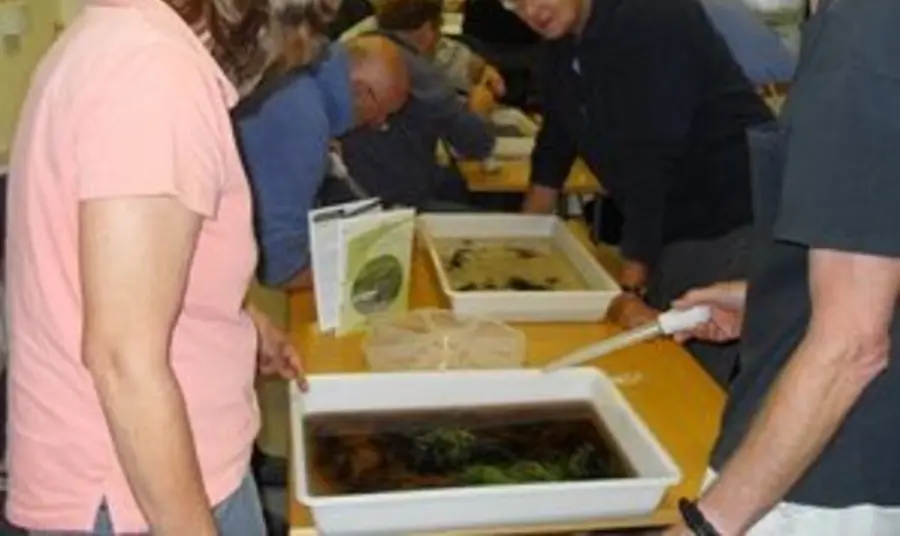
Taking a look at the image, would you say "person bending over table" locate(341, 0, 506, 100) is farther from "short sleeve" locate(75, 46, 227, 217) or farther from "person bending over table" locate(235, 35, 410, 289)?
"short sleeve" locate(75, 46, 227, 217)

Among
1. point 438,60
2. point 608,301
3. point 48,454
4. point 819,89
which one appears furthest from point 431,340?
point 438,60

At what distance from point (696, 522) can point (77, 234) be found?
607 mm

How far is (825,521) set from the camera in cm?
115

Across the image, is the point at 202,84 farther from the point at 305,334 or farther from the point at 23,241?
the point at 305,334

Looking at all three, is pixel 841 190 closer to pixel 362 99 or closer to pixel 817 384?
pixel 817 384

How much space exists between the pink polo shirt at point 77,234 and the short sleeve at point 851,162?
1.62ft

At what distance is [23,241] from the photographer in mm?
1045

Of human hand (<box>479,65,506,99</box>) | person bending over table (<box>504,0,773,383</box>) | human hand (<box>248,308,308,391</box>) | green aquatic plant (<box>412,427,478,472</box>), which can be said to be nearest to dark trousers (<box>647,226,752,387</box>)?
person bending over table (<box>504,0,773,383</box>)

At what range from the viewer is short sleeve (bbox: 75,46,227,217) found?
3.02ft

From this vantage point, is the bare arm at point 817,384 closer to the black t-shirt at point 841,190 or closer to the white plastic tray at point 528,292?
the black t-shirt at point 841,190

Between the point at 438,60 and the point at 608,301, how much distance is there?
2150 mm

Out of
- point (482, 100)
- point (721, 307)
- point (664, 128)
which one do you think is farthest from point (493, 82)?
point (721, 307)

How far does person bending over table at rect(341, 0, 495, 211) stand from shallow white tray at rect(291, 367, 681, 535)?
1380 millimetres

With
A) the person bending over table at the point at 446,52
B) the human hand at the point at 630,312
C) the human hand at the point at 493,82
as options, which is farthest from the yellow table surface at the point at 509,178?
the human hand at the point at 630,312
